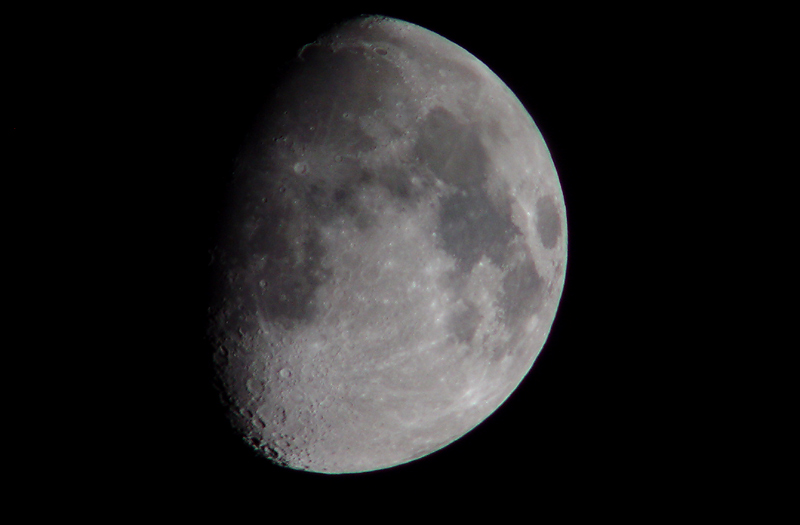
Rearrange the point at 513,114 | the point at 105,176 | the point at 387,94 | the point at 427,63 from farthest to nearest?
the point at 513,114
the point at 427,63
the point at 387,94
the point at 105,176

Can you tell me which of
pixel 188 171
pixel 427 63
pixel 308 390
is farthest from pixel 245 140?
pixel 308 390

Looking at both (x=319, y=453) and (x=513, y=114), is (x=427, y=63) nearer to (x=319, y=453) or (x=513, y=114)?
(x=513, y=114)

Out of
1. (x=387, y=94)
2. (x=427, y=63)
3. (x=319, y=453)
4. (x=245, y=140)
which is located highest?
(x=427, y=63)

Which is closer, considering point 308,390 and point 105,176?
point 105,176

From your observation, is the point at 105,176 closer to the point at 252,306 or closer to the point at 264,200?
the point at 264,200

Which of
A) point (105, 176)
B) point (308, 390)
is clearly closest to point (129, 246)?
point (105, 176)

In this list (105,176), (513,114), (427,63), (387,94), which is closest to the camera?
(105,176)

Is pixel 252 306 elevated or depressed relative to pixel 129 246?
depressed
